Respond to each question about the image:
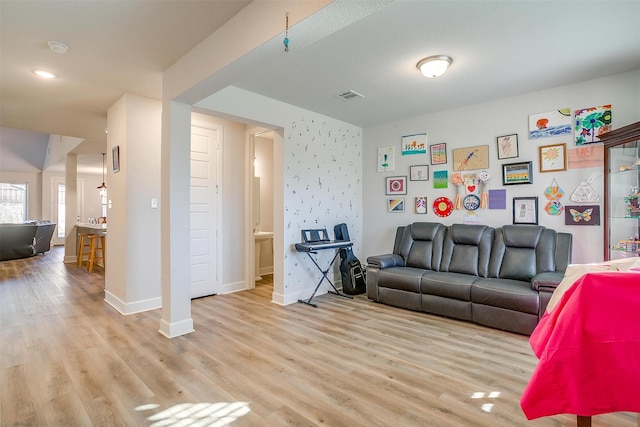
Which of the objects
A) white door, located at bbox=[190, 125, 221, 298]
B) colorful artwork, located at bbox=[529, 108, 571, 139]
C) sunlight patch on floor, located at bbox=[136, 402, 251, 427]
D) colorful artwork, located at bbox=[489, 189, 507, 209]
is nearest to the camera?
sunlight patch on floor, located at bbox=[136, 402, 251, 427]

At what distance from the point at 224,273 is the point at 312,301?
137 cm

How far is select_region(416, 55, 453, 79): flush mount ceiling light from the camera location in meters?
2.74

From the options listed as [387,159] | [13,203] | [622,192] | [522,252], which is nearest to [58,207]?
[13,203]

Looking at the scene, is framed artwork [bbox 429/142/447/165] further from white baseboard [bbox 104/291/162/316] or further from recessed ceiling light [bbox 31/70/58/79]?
recessed ceiling light [bbox 31/70/58/79]

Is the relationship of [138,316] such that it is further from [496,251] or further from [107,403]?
[496,251]

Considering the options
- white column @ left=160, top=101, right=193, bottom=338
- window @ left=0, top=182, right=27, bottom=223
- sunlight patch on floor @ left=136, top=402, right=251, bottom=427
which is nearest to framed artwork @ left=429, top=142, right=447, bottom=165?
white column @ left=160, top=101, right=193, bottom=338

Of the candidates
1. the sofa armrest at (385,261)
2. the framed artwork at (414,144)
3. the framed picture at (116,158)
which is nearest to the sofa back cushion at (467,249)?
the sofa armrest at (385,261)

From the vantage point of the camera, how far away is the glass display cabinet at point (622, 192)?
111 inches

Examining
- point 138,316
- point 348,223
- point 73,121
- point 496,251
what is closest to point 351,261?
point 348,223

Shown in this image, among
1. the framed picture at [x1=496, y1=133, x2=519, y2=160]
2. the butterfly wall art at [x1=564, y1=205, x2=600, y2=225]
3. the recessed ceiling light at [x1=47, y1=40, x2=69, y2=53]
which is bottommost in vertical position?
the butterfly wall art at [x1=564, y1=205, x2=600, y2=225]

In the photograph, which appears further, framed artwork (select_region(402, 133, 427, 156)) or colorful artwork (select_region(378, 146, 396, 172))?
colorful artwork (select_region(378, 146, 396, 172))

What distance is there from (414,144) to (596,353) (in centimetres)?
366

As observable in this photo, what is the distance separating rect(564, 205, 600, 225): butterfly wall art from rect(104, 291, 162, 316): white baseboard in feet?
15.4

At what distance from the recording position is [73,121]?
4.59 metres
